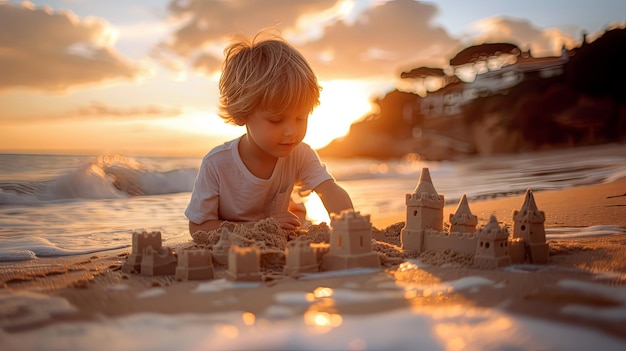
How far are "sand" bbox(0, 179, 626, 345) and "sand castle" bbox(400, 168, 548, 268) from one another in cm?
7

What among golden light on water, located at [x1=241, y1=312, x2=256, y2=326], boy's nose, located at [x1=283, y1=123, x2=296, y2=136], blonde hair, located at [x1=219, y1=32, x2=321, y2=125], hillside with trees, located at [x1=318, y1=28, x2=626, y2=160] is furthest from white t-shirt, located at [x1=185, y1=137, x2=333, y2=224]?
hillside with trees, located at [x1=318, y1=28, x2=626, y2=160]

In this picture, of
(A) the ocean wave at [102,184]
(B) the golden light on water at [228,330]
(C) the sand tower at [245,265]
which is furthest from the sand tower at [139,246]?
(A) the ocean wave at [102,184]

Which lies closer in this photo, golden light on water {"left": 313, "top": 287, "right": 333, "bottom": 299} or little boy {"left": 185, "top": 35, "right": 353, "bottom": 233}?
golden light on water {"left": 313, "top": 287, "right": 333, "bottom": 299}

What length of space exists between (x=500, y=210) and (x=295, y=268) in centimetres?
299

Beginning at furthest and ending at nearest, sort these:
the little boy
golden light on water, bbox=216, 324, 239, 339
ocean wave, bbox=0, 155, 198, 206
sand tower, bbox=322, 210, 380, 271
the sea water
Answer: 1. ocean wave, bbox=0, 155, 198, 206
2. the sea water
3. the little boy
4. sand tower, bbox=322, 210, 380, 271
5. golden light on water, bbox=216, 324, 239, 339

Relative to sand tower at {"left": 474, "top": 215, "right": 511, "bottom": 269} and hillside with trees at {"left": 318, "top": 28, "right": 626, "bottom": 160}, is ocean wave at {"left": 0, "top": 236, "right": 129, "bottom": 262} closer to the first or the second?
sand tower at {"left": 474, "top": 215, "right": 511, "bottom": 269}

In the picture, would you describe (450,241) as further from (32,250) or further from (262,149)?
(32,250)

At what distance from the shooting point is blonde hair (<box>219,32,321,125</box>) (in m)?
3.12

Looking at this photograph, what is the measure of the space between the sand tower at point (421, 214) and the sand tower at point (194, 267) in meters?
1.11

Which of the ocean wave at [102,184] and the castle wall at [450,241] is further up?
the ocean wave at [102,184]

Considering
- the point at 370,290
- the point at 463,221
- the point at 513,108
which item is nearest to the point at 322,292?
the point at 370,290

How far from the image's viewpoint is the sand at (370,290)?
5.44 ft

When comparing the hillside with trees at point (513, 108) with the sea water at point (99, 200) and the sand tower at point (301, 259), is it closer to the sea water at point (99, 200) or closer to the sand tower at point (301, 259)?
the sea water at point (99, 200)

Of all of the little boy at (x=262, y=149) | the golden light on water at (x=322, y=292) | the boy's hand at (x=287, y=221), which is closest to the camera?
the golden light on water at (x=322, y=292)
